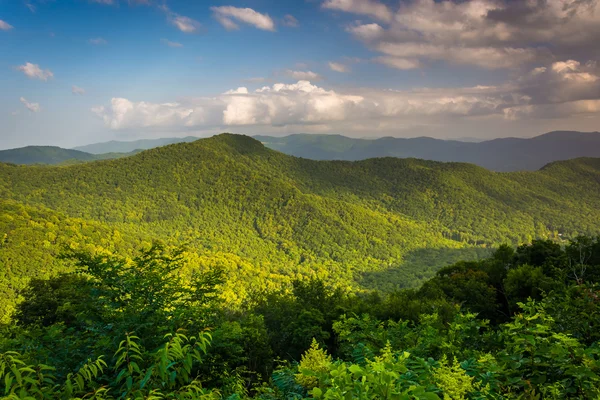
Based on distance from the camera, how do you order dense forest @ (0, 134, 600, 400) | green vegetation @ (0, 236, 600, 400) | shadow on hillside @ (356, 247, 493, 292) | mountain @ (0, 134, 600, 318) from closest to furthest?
green vegetation @ (0, 236, 600, 400), dense forest @ (0, 134, 600, 400), shadow on hillside @ (356, 247, 493, 292), mountain @ (0, 134, 600, 318)

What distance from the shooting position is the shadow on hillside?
368 ft

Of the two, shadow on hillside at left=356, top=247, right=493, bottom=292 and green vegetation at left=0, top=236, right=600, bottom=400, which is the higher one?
green vegetation at left=0, top=236, right=600, bottom=400

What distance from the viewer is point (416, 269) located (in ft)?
419

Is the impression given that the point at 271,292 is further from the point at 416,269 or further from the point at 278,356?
the point at 416,269

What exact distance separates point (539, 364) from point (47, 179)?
200m

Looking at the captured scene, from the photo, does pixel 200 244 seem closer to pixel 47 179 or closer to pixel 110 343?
pixel 47 179

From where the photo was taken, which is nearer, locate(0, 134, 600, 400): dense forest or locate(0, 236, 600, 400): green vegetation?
locate(0, 236, 600, 400): green vegetation

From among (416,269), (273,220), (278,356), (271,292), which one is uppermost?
(278,356)

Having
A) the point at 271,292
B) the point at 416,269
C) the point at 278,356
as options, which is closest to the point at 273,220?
the point at 416,269

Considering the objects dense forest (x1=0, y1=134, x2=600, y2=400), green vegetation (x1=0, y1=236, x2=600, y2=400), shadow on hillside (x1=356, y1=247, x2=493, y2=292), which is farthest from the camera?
shadow on hillside (x1=356, y1=247, x2=493, y2=292)

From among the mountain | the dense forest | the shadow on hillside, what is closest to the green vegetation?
the dense forest

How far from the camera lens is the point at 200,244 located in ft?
439

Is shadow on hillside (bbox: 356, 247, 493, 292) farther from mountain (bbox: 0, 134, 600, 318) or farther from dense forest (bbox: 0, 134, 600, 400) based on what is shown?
dense forest (bbox: 0, 134, 600, 400)

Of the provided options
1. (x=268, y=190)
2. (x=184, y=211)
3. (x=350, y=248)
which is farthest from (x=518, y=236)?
(x=184, y=211)
